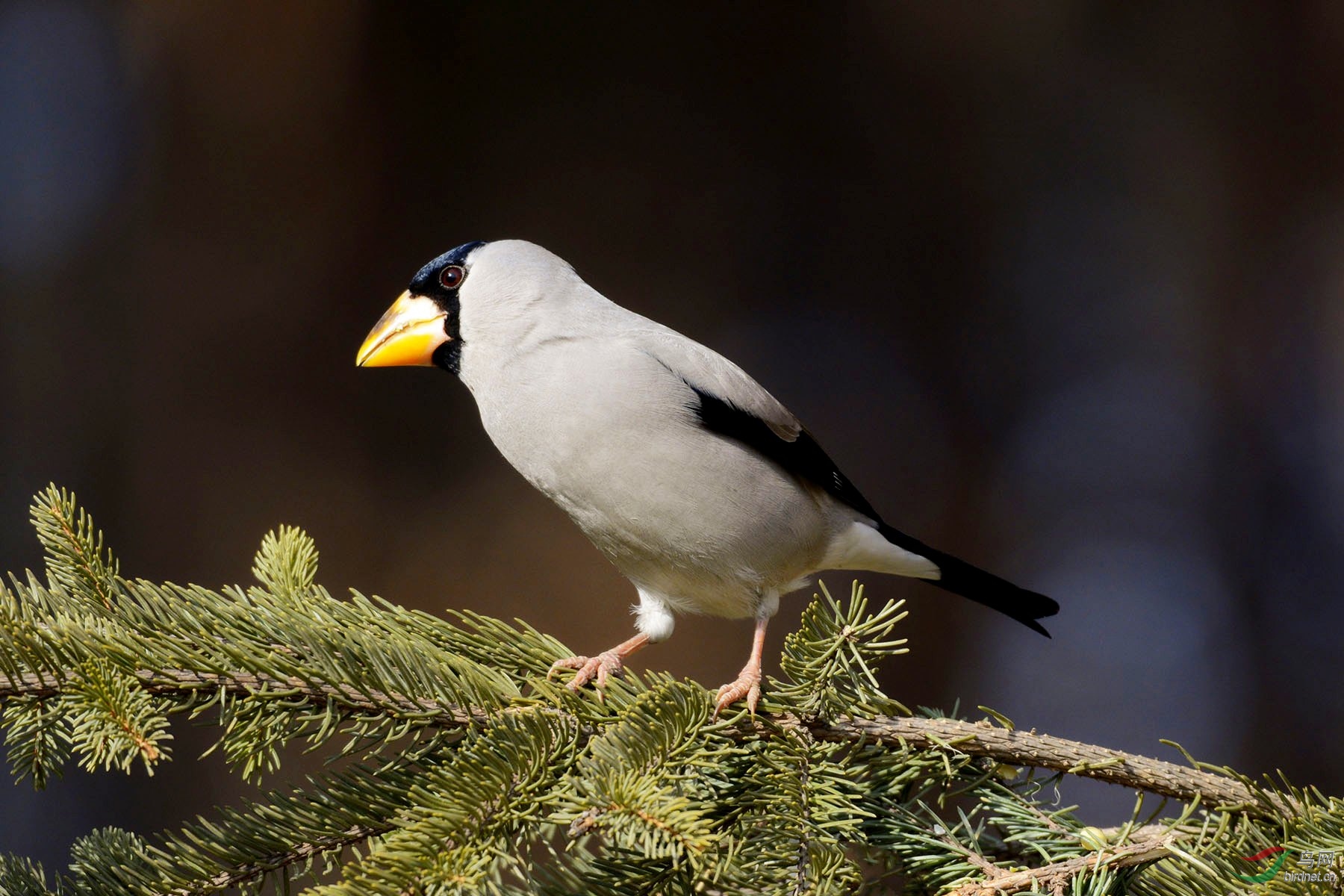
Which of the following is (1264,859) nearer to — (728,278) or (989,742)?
(989,742)

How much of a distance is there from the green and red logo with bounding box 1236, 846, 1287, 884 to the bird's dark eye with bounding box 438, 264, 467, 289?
1327mm

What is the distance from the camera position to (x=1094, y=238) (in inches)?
137

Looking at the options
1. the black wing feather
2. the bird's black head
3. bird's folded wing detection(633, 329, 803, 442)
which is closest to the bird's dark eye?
the bird's black head

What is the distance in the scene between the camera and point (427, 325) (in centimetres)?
164

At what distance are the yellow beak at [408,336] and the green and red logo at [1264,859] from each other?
4.18 ft

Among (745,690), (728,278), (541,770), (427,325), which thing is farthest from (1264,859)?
(728,278)

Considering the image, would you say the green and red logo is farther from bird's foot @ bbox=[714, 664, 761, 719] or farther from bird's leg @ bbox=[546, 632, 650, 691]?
bird's leg @ bbox=[546, 632, 650, 691]

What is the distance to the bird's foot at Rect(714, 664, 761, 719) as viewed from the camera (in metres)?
1.02

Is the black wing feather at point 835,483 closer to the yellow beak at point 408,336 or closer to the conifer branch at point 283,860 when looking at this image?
the yellow beak at point 408,336

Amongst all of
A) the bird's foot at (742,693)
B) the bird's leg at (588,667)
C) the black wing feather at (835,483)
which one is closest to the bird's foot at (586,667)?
the bird's leg at (588,667)

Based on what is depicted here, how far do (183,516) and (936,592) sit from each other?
2.44m

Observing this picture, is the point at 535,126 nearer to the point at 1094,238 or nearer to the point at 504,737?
the point at 1094,238

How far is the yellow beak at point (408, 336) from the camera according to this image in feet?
5.36

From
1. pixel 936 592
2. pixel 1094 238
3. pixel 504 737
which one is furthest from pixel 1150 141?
pixel 504 737
